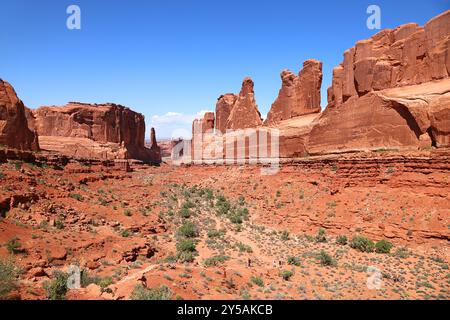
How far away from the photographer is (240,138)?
4391 centimetres

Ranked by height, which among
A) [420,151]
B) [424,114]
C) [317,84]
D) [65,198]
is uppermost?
[317,84]

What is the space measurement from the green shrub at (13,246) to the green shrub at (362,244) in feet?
54.5

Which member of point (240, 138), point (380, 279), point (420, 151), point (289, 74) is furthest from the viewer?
point (240, 138)

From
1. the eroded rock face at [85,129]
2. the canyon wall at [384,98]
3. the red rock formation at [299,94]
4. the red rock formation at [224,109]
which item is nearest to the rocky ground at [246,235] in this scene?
the canyon wall at [384,98]

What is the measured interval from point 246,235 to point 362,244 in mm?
7711

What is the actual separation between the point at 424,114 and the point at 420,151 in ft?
7.74

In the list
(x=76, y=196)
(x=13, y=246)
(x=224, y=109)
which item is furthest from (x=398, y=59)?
(x=224, y=109)

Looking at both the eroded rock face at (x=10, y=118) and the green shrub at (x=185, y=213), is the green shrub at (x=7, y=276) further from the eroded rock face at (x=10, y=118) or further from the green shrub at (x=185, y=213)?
the green shrub at (x=185, y=213)

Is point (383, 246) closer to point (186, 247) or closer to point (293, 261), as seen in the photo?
point (293, 261)

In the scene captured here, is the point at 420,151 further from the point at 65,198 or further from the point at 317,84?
the point at 65,198

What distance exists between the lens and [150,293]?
34.1ft

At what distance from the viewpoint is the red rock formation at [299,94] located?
34.2 metres
